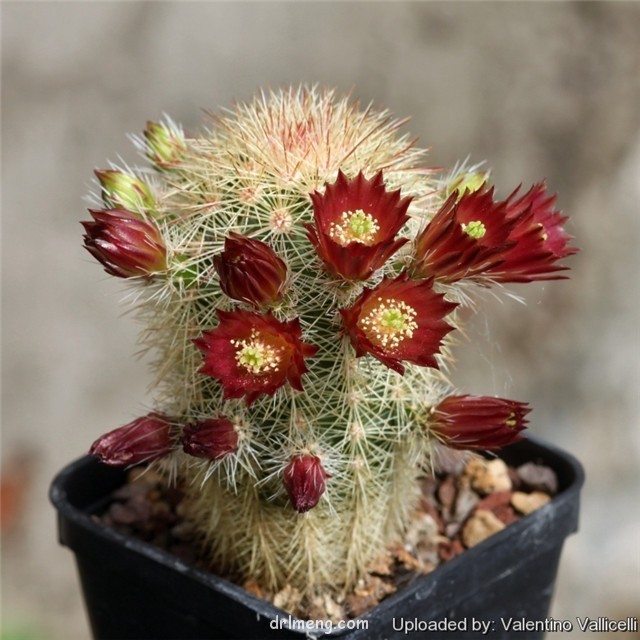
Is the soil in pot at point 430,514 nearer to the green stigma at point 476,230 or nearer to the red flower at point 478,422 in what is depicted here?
the red flower at point 478,422

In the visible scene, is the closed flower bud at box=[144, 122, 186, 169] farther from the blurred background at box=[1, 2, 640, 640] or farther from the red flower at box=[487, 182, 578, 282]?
the blurred background at box=[1, 2, 640, 640]

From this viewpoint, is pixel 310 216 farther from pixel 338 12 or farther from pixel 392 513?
pixel 338 12

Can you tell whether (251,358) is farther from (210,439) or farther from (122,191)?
(122,191)

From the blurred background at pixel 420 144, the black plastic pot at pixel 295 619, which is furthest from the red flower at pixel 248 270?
the blurred background at pixel 420 144

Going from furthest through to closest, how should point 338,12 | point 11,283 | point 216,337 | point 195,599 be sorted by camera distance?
point 11,283 → point 338,12 → point 195,599 → point 216,337

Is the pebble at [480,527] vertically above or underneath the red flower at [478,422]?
underneath

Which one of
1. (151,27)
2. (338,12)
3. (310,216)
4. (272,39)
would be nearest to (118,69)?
(151,27)
